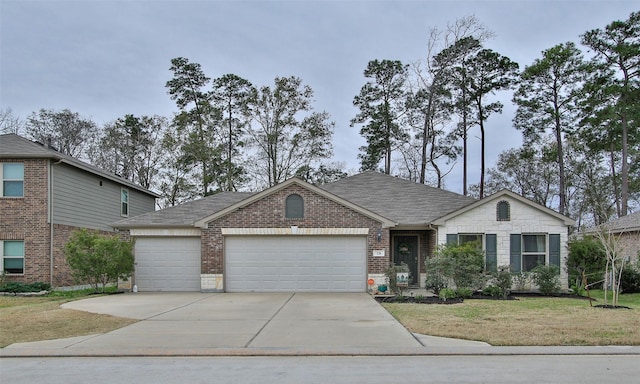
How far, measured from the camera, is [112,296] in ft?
58.6

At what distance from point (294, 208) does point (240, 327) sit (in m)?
8.28

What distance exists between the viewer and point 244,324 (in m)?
11.3

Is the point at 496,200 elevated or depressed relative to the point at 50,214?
elevated

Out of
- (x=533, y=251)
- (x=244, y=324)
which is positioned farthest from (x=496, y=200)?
(x=244, y=324)

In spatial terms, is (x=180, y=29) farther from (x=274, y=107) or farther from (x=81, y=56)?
(x=274, y=107)

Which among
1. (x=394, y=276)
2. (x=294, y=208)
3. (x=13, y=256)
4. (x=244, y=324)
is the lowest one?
(x=244, y=324)

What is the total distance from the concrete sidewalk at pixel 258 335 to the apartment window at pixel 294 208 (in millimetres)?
4213

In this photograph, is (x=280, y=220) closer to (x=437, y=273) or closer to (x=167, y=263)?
(x=167, y=263)

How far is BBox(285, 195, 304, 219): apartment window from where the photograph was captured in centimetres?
1888

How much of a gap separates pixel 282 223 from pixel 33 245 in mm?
9064

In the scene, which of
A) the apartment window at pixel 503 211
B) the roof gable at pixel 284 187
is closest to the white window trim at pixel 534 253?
the apartment window at pixel 503 211

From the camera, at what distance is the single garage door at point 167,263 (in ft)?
63.8

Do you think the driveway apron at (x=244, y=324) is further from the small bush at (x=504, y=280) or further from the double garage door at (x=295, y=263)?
Result: the small bush at (x=504, y=280)

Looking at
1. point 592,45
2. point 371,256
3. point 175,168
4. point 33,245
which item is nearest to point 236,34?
point 371,256
